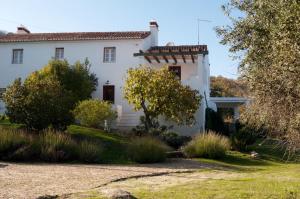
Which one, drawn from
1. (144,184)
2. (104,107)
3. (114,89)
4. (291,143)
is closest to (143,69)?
(104,107)

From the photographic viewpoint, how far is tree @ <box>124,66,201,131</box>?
24797 millimetres

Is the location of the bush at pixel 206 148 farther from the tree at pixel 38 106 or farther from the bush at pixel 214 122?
the bush at pixel 214 122

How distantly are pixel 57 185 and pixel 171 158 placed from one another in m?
9.72

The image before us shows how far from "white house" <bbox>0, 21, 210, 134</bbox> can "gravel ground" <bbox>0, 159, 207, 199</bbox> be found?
486 inches

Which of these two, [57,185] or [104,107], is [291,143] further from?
[104,107]

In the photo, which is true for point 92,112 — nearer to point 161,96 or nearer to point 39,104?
point 161,96

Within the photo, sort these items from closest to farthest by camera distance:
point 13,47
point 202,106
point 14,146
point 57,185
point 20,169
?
point 57,185 < point 20,169 < point 14,146 < point 202,106 < point 13,47

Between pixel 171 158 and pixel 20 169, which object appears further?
pixel 171 158

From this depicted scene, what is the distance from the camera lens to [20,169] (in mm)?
13906

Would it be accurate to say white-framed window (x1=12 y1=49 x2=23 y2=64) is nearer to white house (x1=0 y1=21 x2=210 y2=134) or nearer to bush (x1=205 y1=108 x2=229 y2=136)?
white house (x1=0 y1=21 x2=210 y2=134)

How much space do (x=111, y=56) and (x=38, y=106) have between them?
452 inches

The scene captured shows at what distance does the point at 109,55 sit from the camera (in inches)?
1224

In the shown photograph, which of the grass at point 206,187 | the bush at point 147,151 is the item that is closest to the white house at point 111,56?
the bush at point 147,151

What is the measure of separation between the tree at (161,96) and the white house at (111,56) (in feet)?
8.50
